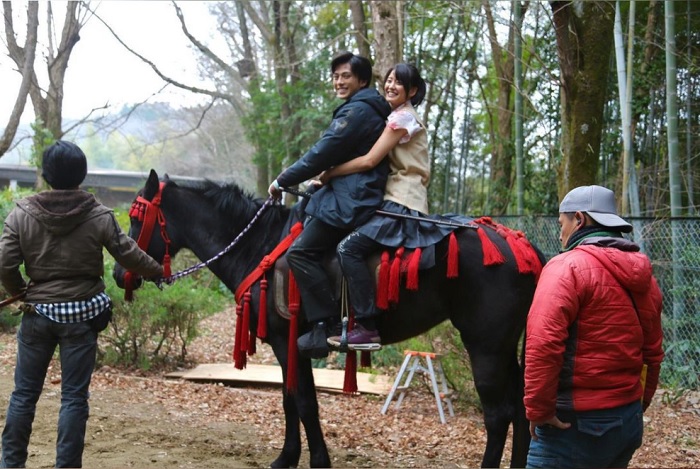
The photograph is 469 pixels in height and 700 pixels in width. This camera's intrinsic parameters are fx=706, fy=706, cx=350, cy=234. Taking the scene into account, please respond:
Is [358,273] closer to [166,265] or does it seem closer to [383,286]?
[383,286]

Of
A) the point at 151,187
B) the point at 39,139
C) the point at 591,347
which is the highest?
the point at 39,139

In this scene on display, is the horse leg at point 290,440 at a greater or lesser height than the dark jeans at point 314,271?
lesser

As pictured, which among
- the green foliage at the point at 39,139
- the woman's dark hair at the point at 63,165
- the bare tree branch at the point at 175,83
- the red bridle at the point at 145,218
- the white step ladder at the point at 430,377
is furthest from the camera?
the bare tree branch at the point at 175,83

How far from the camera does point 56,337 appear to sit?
3793mm

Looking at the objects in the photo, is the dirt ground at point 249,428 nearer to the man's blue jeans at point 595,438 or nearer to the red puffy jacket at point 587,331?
the man's blue jeans at point 595,438

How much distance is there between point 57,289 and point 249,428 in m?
2.73

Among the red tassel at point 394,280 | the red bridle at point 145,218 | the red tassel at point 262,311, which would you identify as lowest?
the red tassel at point 262,311

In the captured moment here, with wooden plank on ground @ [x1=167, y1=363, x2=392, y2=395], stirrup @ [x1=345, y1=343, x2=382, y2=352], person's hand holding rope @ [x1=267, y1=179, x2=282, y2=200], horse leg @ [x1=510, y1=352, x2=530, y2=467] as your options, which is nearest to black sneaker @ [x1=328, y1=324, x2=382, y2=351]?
stirrup @ [x1=345, y1=343, x2=382, y2=352]

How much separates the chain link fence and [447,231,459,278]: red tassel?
3.10 meters

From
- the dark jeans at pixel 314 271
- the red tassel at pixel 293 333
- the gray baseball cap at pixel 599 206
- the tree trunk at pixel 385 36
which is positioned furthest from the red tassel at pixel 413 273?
the tree trunk at pixel 385 36

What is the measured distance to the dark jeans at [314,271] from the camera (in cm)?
448

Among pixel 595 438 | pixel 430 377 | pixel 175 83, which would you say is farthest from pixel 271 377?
pixel 175 83

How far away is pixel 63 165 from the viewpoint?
3727 millimetres

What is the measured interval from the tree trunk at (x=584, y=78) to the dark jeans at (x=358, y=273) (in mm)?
3711
